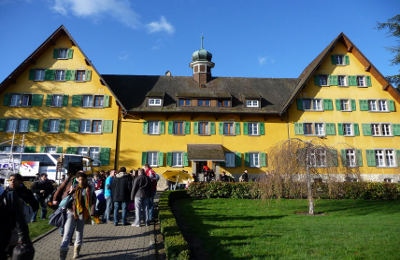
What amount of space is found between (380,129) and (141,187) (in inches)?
980

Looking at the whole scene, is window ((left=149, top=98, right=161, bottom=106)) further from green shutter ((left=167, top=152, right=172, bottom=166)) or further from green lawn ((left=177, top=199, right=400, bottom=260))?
green lawn ((left=177, top=199, right=400, bottom=260))

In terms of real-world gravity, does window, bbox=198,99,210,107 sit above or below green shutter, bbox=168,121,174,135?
above

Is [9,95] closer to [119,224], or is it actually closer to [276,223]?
[119,224]

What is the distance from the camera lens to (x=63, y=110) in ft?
79.9

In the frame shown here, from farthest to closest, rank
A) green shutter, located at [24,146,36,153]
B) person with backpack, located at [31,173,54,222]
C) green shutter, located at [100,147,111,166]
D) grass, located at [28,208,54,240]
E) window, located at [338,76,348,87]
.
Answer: window, located at [338,76,348,87] < green shutter, located at [100,147,111,166] < green shutter, located at [24,146,36,153] < person with backpack, located at [31,173,54,222] < grass, located at [28,208,54,240]

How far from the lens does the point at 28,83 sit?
24.8 metres

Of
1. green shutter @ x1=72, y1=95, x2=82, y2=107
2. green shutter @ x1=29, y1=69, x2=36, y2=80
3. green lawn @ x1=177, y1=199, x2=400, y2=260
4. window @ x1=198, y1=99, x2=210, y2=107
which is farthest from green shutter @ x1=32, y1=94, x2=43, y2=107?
green lawn @ x1=177, y1=199, x2=400, y2=260

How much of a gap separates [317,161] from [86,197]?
949 centimetres

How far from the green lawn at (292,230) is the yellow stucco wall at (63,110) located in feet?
44.5

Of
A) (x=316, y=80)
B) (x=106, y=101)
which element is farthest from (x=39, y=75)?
Answer: (x=316, y=80)

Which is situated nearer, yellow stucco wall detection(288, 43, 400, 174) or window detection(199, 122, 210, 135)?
window detection(199, 122, 210, 135)

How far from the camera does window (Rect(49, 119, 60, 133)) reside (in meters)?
24.0

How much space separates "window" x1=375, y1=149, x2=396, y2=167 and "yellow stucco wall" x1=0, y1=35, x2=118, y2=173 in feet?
78.2

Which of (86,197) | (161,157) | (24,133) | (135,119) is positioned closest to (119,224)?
(86,197)
